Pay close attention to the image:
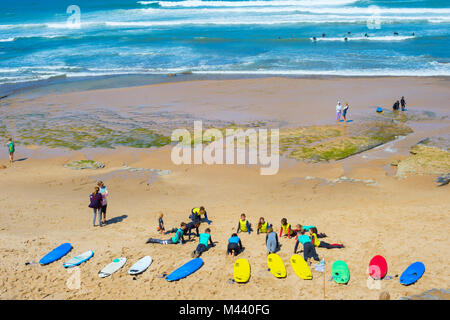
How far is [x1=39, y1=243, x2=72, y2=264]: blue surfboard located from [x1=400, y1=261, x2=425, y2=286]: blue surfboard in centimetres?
855

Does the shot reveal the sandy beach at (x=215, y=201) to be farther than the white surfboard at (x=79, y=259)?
No

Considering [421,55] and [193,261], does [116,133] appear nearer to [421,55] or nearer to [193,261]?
[193,261]

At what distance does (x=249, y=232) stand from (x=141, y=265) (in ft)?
11.4

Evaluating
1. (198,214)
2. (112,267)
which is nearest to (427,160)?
(198,214)

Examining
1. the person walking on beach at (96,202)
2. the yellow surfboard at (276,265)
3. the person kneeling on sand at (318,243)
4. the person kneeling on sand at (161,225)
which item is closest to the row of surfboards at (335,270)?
the yellow surfboard at (276,265)

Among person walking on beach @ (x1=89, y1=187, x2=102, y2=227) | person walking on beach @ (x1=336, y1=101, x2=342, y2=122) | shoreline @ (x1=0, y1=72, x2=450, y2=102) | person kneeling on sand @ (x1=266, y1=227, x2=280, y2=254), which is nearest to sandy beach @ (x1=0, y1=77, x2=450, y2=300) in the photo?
person kneeling on sand @ (x1=266, y1=227, x2=280, y2=254)

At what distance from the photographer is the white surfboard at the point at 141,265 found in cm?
1024

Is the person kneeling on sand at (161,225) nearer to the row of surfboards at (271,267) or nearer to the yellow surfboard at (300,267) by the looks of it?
the row of surfboards at (271,267)

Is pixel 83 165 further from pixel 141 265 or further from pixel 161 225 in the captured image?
pixel 141 265

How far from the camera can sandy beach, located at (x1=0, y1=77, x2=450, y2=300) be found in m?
9.83

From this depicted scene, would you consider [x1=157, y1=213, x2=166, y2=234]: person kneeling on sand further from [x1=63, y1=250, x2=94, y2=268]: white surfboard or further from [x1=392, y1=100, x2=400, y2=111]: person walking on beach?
[x1=392, y1=100, x2=400, y2=111]: person walking on beach

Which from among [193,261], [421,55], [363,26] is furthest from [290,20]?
[193,261]

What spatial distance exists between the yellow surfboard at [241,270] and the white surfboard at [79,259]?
3.92 meters

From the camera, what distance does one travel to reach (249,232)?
40.6ft
